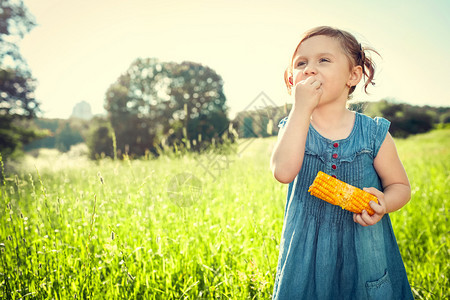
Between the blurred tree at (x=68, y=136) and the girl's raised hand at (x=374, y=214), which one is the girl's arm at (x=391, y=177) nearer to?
the girl's raised hand at (x=374, y=214)

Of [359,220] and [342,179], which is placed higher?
[342,179]

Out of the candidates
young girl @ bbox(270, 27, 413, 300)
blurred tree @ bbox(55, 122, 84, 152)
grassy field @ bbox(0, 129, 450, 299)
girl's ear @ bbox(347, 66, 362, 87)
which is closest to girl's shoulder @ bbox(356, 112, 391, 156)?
young girl @ bbox(270, 27, 413, 300)

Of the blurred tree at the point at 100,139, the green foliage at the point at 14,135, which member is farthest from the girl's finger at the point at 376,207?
the blurred tree at the point at 100,139

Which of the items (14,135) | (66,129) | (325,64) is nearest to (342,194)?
(325,64)

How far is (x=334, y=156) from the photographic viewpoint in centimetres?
125

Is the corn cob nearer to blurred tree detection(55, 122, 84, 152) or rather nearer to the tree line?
the tree line

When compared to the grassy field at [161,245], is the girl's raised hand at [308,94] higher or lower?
higher

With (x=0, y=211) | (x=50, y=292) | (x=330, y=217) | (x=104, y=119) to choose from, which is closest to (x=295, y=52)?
(x=330, y=217)

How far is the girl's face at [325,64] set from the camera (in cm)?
117

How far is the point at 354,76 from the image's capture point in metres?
1.32

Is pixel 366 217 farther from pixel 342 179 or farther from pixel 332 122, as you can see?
pixel 332 122

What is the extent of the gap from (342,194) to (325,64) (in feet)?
1.87

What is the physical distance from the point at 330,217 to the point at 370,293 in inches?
14.1

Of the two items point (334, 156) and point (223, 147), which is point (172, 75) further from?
point (334, 156)
